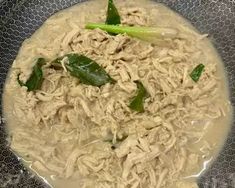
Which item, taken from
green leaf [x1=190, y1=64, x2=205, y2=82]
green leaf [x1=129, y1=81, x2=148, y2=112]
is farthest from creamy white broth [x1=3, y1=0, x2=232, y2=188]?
green leaf [x1=129, y1=81, x2=148, y2=112]

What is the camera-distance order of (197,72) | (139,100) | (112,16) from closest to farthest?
(139,100)
(197,72)
(112,16)

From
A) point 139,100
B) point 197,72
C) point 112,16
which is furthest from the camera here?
point 112,16

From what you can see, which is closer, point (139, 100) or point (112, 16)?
point (139, 100)

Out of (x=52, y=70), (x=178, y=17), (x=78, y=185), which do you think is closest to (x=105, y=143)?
(x=78, y=185)

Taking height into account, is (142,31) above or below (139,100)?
above

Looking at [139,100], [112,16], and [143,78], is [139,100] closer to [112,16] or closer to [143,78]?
[143,78]

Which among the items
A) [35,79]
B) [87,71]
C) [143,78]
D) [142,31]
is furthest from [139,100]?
[35,79]

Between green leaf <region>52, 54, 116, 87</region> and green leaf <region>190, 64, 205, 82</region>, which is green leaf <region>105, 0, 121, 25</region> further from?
green leaf <region>190, 64, 205, 82</region>
